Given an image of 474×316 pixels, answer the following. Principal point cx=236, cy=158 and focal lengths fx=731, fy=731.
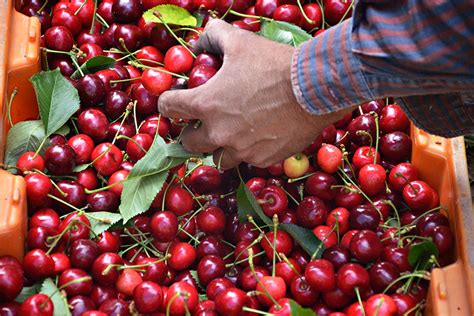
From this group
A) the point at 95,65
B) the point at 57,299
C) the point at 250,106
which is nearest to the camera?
the point at 250,106

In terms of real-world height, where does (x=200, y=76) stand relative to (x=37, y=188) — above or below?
above

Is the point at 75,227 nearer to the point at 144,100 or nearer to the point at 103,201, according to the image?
the point at 103,201

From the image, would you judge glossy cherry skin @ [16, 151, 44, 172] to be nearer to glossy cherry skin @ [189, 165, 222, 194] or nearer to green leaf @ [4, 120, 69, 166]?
green leaf @ [4, 120, 69, 166]

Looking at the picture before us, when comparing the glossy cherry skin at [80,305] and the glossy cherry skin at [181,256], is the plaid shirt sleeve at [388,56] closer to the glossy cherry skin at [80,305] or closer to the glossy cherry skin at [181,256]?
the glossy cherry skin at [181,256]

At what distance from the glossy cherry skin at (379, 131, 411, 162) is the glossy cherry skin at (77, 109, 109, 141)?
2.70 feet

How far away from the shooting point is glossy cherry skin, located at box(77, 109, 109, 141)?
2129 millimetres

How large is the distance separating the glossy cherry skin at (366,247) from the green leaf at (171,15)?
86cm

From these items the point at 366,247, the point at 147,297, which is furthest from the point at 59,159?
the point at 366,247

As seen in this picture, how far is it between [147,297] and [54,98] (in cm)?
72

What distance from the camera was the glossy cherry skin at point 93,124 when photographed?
2129 millimetres

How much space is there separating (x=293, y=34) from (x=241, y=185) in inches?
23.1

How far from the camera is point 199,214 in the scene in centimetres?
200

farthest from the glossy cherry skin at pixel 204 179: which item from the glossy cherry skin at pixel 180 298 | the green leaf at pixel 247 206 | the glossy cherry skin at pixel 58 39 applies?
the glossy cherry skin at pixel 58 39

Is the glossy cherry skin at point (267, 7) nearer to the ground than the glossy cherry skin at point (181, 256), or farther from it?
farther from it
